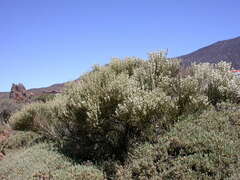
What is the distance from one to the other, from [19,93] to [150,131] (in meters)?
31.0

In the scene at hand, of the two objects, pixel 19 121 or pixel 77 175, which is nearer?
pixel 77 175

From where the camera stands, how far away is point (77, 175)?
5691 mm

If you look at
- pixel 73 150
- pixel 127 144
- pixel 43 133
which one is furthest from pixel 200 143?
pixel 43 133

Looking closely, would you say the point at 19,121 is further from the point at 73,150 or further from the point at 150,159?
the point at 150,159

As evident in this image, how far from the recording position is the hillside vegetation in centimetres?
486

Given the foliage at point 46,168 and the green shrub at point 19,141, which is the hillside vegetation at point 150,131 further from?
the green shrub at point 19,141

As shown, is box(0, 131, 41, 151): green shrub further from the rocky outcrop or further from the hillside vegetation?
the rocky outcrop

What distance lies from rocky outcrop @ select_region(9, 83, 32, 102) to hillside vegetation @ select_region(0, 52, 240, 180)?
85.9ft

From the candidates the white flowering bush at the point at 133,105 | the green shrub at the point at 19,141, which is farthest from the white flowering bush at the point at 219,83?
the green shrub at the point at 19,141

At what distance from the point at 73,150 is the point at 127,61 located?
466 centimetres

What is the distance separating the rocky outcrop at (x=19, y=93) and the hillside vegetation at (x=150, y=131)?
26.2 m

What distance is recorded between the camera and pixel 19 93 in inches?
1329

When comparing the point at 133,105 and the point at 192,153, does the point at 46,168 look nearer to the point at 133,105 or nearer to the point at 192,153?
the point at 133,105

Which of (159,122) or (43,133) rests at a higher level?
(159,122)
